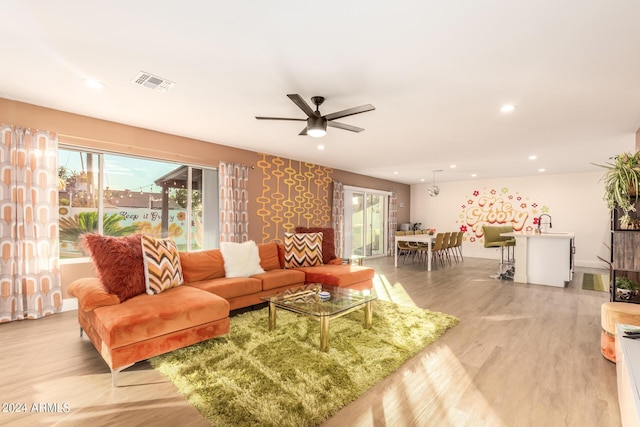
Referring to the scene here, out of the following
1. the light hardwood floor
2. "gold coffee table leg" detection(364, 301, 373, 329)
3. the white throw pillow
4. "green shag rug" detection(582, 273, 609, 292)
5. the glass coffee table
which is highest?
the white throw pillow

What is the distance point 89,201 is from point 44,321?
5.15 feet

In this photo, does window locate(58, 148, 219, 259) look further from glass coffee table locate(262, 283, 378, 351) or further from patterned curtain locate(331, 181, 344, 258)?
patterned curtain locate(331, 181, 344, 258)

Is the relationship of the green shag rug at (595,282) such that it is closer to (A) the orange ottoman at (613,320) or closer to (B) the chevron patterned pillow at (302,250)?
(A) the orange ottoman at (613,320)

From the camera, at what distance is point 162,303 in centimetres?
258

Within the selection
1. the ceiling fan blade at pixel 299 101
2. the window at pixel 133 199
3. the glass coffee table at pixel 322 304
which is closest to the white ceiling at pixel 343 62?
the ceiling fan blade at pixel 299 101

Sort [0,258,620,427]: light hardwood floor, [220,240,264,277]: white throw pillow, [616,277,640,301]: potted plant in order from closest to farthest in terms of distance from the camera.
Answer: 1. [0,258,620,427]: light hardwood floor
2. [616,277,640,301]: potted plant
3. [220,240,264,277]: white throw pillow

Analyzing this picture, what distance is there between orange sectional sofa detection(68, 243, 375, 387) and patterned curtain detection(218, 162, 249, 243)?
1.57 metres

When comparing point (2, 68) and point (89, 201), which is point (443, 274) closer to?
point (89, 201)

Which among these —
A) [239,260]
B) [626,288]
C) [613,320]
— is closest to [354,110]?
[239,260]

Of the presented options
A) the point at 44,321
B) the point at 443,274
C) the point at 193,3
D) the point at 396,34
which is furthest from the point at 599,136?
the point at 44,321

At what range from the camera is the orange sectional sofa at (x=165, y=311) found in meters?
2.22

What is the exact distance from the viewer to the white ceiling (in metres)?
1.92

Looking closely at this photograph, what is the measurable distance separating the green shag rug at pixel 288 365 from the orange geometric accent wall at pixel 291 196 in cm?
295

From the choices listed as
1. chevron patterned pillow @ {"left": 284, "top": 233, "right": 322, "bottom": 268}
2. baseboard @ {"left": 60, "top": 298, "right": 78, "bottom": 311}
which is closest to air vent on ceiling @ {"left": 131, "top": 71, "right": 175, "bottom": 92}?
chevron patterned pillow @ {"left": 284, "top": 233, "right": 322, "bottom": 268}
